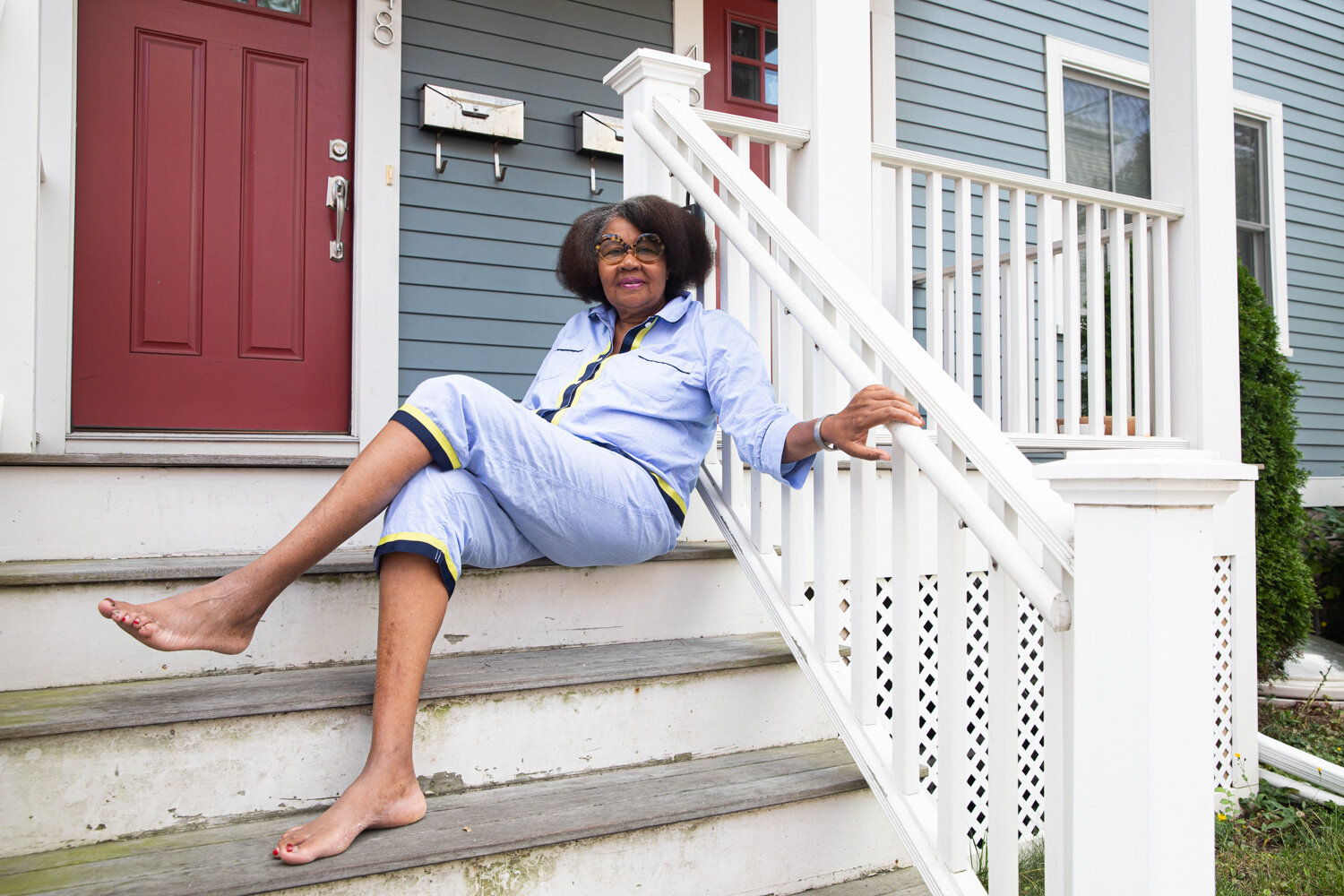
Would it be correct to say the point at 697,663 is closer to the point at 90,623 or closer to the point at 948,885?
the point at 948,885

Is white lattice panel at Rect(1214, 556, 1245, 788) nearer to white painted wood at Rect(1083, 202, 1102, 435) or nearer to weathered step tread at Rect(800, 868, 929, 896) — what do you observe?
white painted wood at Rect(1083, 202, 1102, 435)

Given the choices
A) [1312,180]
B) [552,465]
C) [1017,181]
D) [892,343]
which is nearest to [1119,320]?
[1017,181]

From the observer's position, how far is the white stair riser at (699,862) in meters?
1.22

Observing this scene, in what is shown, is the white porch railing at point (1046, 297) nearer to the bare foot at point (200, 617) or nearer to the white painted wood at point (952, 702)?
the white painted wood at point (952, 702)

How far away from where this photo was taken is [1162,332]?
117 inches

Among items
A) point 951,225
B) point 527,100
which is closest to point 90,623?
point 527,100

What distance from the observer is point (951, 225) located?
449 centimetres

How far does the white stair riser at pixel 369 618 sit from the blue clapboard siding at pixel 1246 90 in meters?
3.03

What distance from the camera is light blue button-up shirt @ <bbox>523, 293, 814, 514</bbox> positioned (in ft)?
5.51

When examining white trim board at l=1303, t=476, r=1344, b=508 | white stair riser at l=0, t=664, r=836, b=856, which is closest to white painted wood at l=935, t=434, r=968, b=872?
white stair riser at l=0, t=664, r=836, b=856

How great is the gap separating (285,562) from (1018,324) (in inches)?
92.9

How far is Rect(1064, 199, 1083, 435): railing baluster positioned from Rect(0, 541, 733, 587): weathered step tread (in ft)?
5.24

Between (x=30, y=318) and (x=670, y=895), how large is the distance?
1.79 meters

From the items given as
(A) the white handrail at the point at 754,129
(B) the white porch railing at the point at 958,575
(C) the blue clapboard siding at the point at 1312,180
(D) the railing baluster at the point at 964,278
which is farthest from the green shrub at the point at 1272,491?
(A) the white handrail at the point at 754,129
